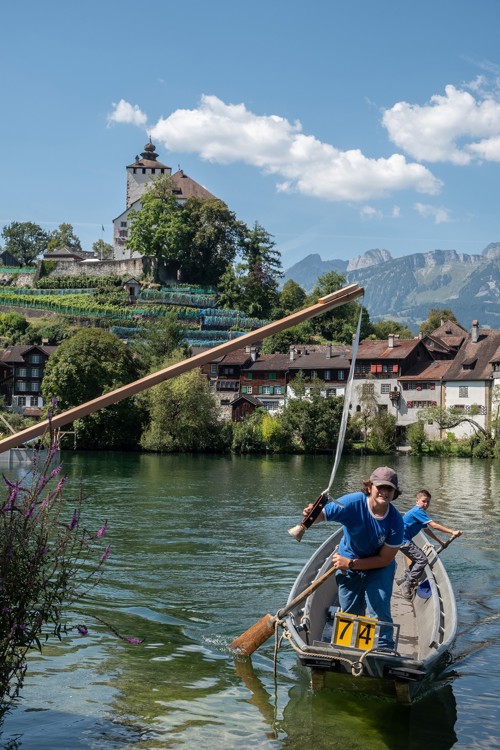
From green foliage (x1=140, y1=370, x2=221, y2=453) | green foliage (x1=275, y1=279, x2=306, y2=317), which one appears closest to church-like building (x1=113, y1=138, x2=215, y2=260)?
green foliage (x1=275, y1=279, x2=306, y2=317)

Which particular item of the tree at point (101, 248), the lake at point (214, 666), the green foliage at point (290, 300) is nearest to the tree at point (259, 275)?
the green foliage at point (290, 300)

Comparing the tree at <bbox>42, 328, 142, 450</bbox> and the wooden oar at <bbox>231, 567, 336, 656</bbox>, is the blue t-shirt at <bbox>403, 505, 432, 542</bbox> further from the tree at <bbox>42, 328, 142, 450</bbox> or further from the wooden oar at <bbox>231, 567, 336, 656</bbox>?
the tree at <bbox>42, 328, 142, 450</bbox>

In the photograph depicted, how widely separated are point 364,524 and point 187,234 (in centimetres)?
12540

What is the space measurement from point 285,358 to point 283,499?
59373 mm

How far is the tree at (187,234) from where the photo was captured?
13288 centimetres

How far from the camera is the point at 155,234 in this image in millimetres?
132375

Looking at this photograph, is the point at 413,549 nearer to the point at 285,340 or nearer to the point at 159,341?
the point at 159,341

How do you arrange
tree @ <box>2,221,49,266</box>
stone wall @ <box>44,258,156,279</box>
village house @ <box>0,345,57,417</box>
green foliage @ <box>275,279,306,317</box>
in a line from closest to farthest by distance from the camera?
village house @ <box>0,345,57,417</box>
green foliage @ <box>275,279,306,317</box>
stone wall @ <box>44,258,156,279</box>
tree @ <box>2,221,49,266</box>

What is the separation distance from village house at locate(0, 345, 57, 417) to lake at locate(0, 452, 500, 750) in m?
72.9

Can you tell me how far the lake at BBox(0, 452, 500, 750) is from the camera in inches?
441

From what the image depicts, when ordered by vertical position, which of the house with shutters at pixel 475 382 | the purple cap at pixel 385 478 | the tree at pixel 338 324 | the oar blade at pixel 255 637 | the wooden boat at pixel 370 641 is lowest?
the oar blade at pixel 255 637

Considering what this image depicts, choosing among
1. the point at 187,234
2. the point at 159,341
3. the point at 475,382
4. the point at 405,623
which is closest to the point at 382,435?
the point at 475,382

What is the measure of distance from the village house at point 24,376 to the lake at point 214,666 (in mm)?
72924

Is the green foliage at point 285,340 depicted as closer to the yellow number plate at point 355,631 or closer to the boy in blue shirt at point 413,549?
the boy in blue shirt at point 413,549
